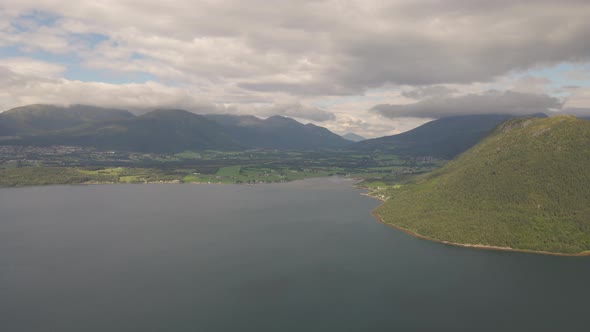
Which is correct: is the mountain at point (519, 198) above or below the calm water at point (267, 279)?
above

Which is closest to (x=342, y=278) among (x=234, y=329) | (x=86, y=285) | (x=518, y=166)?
(x=234, y=329)

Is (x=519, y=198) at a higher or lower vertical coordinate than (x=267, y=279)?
higher

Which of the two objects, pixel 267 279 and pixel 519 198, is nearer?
pixel 267 279

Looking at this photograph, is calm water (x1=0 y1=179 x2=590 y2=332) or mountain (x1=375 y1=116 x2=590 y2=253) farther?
mountain (x1=375 y1=116 x2=590 y2=253)

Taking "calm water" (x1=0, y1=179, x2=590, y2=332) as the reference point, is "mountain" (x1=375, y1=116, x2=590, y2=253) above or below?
above

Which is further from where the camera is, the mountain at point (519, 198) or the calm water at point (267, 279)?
the mountain at point (519, 198)
